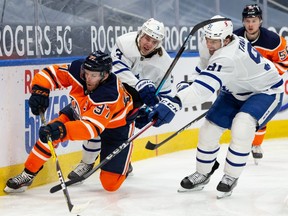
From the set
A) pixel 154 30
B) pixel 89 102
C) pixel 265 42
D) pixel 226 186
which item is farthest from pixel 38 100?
pixel 265 42

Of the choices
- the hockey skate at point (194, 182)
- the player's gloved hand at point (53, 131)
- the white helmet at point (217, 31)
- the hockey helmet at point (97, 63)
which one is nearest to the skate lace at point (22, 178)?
the player's gloved hand at point (53, 131)

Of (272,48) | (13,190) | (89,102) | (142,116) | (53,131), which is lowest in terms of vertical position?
(13,190)

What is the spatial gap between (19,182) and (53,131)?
596 mm

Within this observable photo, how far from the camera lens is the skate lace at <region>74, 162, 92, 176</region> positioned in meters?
4.94

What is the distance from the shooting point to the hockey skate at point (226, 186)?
4.46m

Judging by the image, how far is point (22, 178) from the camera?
180 inches

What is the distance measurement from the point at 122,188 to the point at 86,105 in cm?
71

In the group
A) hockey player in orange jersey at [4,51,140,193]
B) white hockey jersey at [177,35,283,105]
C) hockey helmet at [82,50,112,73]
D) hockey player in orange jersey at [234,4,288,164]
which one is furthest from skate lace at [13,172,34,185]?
hockey player in orange jersey at [234,4,288,164]

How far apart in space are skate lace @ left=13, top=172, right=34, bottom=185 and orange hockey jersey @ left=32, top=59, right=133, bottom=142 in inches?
16.0

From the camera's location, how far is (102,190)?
4.76 meters

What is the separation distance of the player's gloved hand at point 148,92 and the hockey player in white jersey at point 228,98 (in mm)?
224

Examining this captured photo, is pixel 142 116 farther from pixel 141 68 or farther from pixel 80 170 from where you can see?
pixel 80 170

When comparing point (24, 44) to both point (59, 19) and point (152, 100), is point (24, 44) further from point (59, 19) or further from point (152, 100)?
point (152, 100)

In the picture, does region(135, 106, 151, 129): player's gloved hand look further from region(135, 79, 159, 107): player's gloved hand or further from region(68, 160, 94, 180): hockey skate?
region(68, 160, 94, 180): hockey skate
